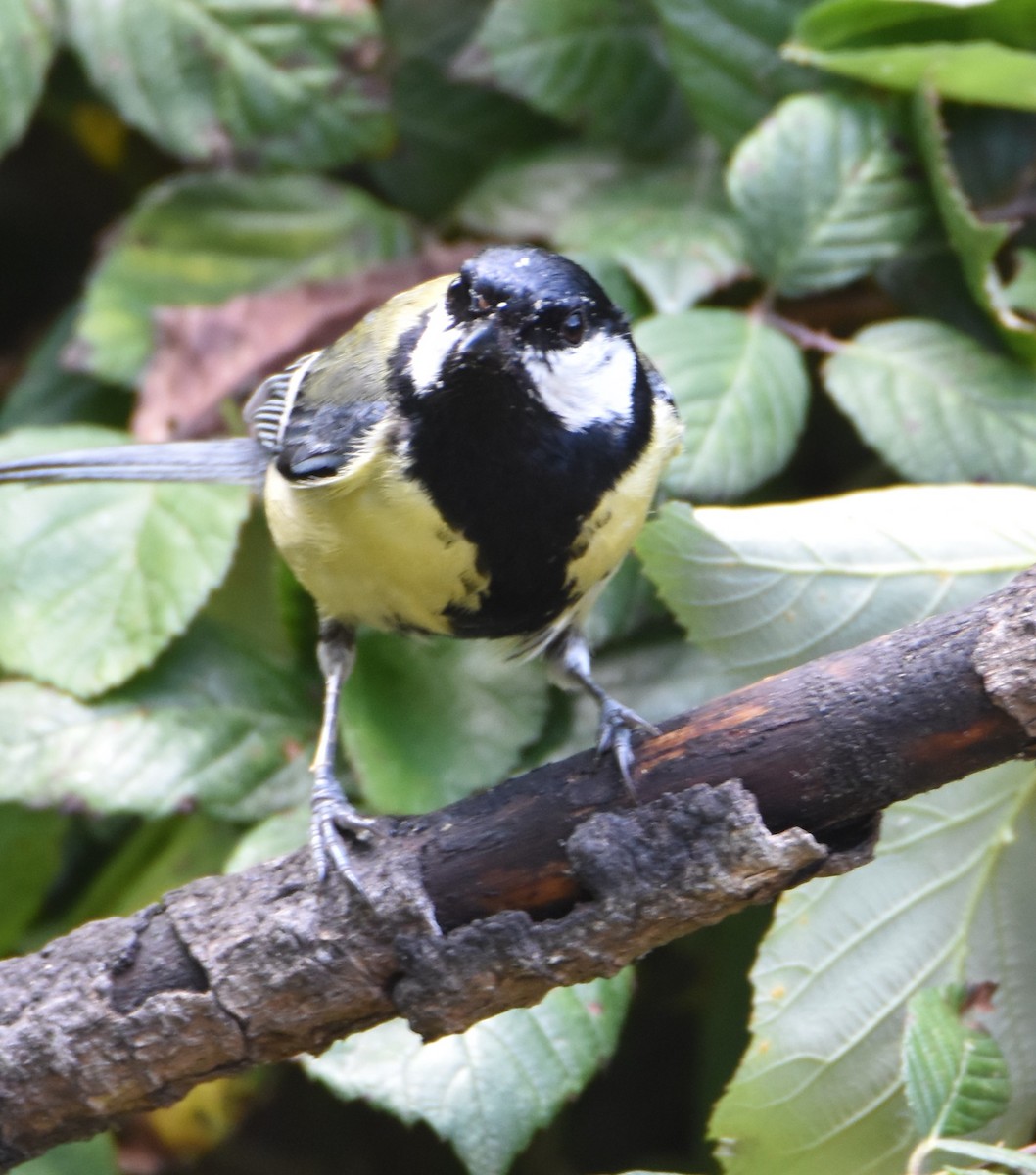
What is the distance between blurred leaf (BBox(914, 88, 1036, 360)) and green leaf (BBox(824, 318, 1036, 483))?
2.1 inches

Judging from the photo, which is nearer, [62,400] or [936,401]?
[936,401]

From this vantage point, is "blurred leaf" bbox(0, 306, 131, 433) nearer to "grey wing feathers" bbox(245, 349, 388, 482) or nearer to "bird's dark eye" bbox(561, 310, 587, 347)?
"grey wing feathers" bbox(245, 349, 388, 482)

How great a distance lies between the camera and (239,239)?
6.24 ft

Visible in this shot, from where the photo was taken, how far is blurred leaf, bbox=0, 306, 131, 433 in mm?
1930

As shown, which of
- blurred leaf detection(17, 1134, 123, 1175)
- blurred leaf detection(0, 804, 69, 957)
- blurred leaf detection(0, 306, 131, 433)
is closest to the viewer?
blurred leaf detection(17, 1134, 123, 1175)

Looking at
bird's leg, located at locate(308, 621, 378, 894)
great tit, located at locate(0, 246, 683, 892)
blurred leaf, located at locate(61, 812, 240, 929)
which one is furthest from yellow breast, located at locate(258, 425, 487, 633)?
blurred leaf, located at locate(61, 812, 240, 929)

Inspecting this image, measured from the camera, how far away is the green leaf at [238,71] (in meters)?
1.71

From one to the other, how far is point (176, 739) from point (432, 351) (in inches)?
21.2

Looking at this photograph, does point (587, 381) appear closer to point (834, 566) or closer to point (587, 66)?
point (834, 566)

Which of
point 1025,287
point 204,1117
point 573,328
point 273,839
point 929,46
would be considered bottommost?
point 204,1117

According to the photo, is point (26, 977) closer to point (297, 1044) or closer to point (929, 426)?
point (297, 1044)

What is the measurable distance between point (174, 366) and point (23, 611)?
43 centimetres

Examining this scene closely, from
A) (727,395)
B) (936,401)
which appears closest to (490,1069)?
(727,395)

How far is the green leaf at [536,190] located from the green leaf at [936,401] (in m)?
0.48
